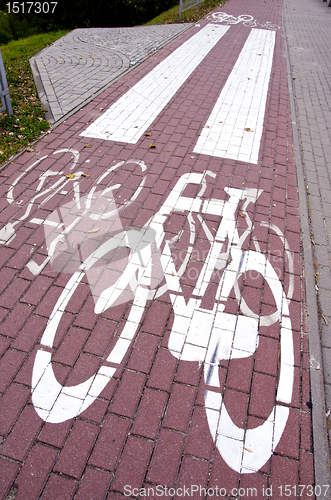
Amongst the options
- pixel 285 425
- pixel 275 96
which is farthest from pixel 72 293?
pixel 275 96

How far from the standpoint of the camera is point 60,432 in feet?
8.77

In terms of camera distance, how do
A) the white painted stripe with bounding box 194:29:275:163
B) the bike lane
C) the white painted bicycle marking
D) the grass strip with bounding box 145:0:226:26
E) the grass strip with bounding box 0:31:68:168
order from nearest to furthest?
the bike lane < the grass strip with bounding box 0:31:68:168 < the white painted stripe with bounding box 194:29:275:163 < the white painted bicycle marking < the grass strip with bounding box 145:0:226:26

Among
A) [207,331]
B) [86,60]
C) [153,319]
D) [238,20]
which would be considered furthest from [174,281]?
[238,20]

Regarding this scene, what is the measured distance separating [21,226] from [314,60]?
10.9 metres

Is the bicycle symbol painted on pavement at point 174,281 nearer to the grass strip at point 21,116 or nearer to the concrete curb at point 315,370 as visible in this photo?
the concrete curb at point 315,370

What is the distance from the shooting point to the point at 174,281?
12.5 ft

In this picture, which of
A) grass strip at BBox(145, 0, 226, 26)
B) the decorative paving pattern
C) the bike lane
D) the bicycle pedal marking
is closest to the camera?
the bike lane

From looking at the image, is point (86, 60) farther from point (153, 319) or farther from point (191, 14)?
point (153, 319)

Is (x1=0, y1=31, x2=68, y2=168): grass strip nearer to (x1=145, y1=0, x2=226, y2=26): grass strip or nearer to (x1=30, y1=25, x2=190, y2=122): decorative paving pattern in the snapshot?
(x1=30, y1=25, x2=190, y2=122): decorative paving pattern

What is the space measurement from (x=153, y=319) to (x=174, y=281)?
1.79 ft

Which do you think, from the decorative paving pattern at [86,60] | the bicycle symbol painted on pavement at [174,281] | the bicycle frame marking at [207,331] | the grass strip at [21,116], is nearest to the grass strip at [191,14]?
the decorative paving pattern at [86,60]

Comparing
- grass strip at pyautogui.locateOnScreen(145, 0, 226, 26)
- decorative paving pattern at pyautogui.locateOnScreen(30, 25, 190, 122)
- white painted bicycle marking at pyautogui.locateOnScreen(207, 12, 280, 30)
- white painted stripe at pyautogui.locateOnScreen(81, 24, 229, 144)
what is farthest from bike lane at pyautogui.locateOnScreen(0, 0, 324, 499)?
grass strip at pyautogui.locateOnScreen(145, 0, 226, 26)

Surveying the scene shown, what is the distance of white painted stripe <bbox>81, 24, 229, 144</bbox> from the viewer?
6.41 meters

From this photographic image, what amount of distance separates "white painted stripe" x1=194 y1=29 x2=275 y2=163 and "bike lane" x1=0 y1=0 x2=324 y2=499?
65 mm
